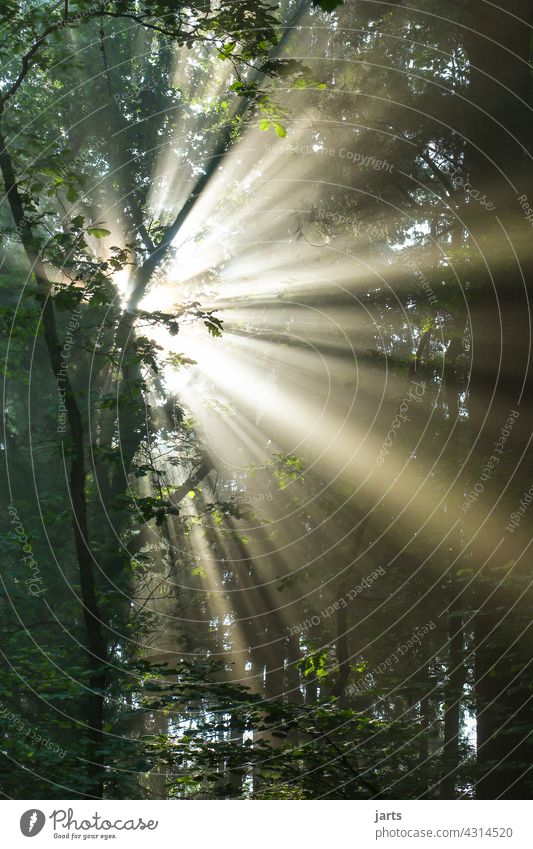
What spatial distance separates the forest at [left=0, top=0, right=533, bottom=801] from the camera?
22.0 ft

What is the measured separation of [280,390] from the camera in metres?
16.8

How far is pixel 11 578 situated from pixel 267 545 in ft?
21.2

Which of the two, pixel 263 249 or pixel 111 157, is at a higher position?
pixel 111 157

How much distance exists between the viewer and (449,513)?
10.5 meters

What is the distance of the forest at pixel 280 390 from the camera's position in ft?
22.0
